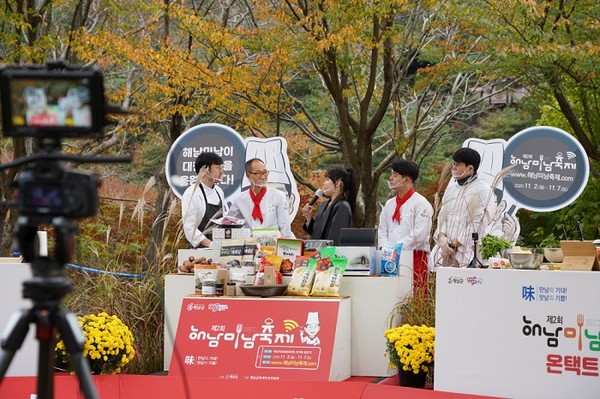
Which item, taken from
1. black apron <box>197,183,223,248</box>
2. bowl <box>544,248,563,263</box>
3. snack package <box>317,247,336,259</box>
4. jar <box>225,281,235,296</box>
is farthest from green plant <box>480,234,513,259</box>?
black apron <box>197,183,223,248</box>

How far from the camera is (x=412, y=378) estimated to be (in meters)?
6.65

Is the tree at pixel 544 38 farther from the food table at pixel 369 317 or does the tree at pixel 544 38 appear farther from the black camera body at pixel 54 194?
the black camera body at pixel 54 194

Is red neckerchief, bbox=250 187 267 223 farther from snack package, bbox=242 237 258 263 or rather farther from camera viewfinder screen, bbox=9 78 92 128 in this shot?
camera viewfinder screen, bbox=9 78 92 128

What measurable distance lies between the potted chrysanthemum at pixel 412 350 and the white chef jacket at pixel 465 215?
1.09 metres

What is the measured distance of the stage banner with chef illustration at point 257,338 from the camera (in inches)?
261

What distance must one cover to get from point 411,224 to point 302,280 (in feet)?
5.38

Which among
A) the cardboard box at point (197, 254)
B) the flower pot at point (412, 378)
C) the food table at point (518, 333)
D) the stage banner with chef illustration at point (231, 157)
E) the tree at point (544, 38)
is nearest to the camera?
the food table at point (518, 333)

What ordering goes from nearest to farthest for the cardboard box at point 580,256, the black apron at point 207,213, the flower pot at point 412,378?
the cardboard box at point 580,256
the flower pot at point 412,378
the black apron at point 207,213

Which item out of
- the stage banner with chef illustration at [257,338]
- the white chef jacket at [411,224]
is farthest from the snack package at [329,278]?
the white chef jacket at [411,224]

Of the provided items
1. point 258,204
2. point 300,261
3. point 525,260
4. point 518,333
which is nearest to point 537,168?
point 258,204

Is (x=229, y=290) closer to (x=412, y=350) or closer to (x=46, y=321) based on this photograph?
(x=412, y=350)

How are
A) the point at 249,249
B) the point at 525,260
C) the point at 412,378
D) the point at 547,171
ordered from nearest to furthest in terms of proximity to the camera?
the point at 525,260 < the point at 412,378 < the point at 249,249 < the point at 547,171

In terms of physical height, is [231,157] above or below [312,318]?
above

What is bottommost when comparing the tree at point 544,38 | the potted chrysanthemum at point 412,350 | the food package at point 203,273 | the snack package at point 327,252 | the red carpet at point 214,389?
the red carpet at point 214,389
